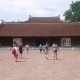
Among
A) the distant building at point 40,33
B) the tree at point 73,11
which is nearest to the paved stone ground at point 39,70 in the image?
the distant building at point 40,33

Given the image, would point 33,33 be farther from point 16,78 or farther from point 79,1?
point 16,78

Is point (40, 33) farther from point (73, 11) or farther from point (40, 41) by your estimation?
point (73, 11)

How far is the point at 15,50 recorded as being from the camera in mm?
21219

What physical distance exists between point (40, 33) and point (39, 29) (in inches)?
54.9

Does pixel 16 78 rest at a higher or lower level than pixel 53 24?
lower

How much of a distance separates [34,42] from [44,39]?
2.22m

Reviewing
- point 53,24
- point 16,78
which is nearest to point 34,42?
point 53,24

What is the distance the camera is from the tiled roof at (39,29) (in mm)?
50156

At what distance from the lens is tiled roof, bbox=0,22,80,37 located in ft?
165

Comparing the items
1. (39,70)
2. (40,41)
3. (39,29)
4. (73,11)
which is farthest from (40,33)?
(39,70)

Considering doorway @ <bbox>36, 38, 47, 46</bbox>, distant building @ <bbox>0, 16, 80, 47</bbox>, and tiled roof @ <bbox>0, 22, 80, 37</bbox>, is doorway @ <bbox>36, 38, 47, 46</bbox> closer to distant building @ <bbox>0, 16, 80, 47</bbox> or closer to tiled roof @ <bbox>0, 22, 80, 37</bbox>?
distant building @ <bbox>0, 16, 80, 47</bbox>

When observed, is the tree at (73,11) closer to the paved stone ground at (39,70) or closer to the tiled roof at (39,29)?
the tiled roof at (39,29)

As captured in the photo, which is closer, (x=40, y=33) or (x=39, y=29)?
(x=40, y=33)

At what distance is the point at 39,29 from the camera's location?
51500 millimetres
